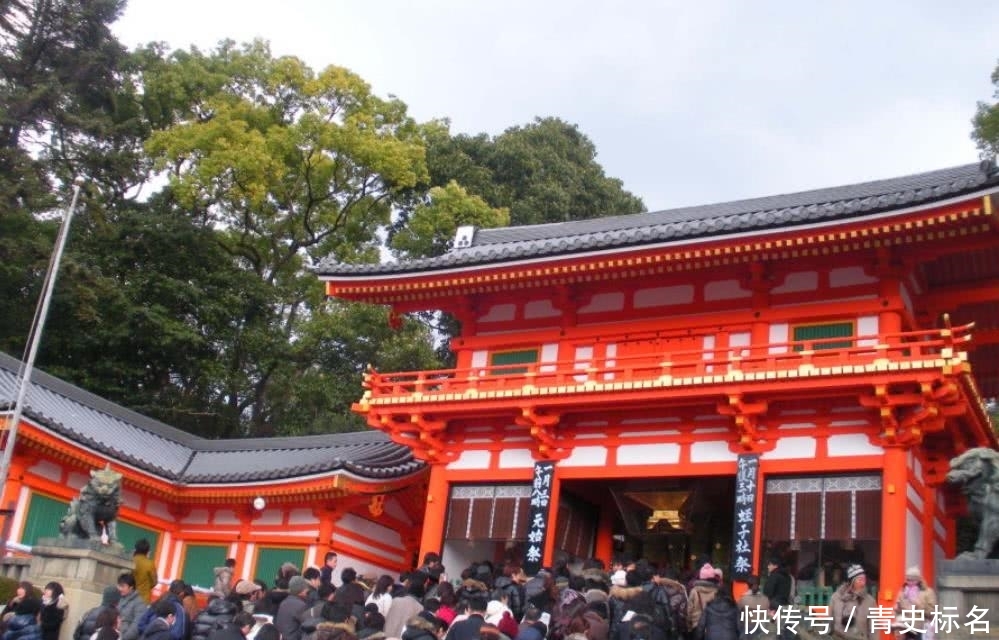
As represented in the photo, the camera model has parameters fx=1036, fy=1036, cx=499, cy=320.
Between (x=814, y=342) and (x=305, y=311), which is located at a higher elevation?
(x=305, y=311)

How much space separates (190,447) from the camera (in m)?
25.9

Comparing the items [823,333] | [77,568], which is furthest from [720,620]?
[77,568]

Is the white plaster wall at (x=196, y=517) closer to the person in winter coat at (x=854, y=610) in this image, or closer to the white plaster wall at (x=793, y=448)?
the white plaster wall at (x=793, y=448)

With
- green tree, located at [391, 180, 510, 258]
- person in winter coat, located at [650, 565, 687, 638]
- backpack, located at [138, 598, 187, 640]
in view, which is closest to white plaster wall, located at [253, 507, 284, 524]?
backpack, located at [138, 598, 187, 640]

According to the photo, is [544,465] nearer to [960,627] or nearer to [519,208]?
[960,627]

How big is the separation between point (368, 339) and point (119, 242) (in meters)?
8.18

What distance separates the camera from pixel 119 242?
31828 mm

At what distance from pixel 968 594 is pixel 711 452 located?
620 cm

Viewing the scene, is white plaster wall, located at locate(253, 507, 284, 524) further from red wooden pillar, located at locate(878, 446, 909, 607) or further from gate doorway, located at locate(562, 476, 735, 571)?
red wooden pillar, located at locate(878, 446, 909, 607)

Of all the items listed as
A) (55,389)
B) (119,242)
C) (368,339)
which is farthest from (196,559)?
(119,242)

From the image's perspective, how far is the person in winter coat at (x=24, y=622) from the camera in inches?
431

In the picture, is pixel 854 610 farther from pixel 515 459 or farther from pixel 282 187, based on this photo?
pixel 282 187

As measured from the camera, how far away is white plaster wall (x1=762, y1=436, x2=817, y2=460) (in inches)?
619

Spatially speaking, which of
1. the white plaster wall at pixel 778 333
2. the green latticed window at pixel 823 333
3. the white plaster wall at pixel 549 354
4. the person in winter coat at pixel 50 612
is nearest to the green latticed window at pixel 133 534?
the white plaster wall at pixel 549 354
